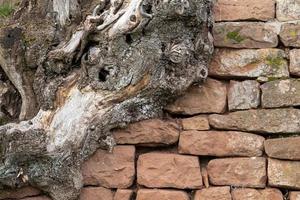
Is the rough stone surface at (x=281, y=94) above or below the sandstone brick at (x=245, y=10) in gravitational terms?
below

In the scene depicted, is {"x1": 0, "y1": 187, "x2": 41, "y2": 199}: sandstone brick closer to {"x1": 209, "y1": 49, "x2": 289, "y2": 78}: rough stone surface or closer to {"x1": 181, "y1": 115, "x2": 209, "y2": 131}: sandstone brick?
{"x1": 181, "y1": 115, "x2": 209, "y2": 131}: sandstone brick

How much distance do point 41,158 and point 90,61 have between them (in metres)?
0.74

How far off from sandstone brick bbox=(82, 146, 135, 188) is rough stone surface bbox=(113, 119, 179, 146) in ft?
0.28

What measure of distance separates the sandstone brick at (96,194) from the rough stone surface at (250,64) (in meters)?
1.12

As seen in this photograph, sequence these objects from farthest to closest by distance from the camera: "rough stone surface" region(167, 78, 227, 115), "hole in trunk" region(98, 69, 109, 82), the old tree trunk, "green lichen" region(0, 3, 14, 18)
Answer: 1. "green lichen" region(0, 3, 14, 18)
2. "rough stone surface" region(167, 78, 227, 115)
3. "hole in trunk" region(98, 69, 109, 82)
4. the old tree trunk

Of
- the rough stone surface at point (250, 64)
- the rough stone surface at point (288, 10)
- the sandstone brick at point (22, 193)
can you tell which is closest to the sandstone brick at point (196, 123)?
the rough stone surface at point (250, 64)

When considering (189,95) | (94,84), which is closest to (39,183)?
(94,84)

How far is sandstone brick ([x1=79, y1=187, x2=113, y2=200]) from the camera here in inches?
168

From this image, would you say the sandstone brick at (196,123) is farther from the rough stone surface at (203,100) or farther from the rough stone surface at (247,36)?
the rough stone surface at (247,36)

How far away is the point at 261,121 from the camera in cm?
426

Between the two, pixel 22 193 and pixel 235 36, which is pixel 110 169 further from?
pixel 235 36

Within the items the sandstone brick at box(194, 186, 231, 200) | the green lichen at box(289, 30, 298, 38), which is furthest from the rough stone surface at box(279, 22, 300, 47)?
the sandstone brick at box(194, 186, 231, 200)

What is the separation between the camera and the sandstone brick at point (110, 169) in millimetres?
4270

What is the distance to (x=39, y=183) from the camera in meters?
4.16
